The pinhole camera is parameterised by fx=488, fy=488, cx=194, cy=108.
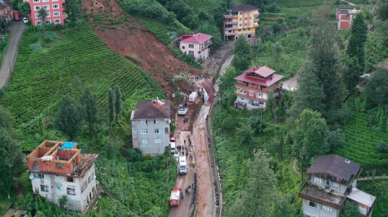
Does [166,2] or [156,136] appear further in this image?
[166,2]

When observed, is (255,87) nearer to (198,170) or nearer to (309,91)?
(309,91)

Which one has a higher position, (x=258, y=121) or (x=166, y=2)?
(x=166, y=2)

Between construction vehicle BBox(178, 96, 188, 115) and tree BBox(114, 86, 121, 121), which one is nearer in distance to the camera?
tree BBox(114, 86, 121, 121)

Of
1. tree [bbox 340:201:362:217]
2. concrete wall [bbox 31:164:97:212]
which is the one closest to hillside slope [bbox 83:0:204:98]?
concrete wall [bbox 31:164:97:212]

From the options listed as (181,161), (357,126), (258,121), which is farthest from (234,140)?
→ (357,126)

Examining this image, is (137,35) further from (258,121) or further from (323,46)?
(323,46)

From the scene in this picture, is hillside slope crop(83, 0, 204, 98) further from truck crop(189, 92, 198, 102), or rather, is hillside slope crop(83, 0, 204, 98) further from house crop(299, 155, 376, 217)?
house crop(299, 155, 376, 217)
